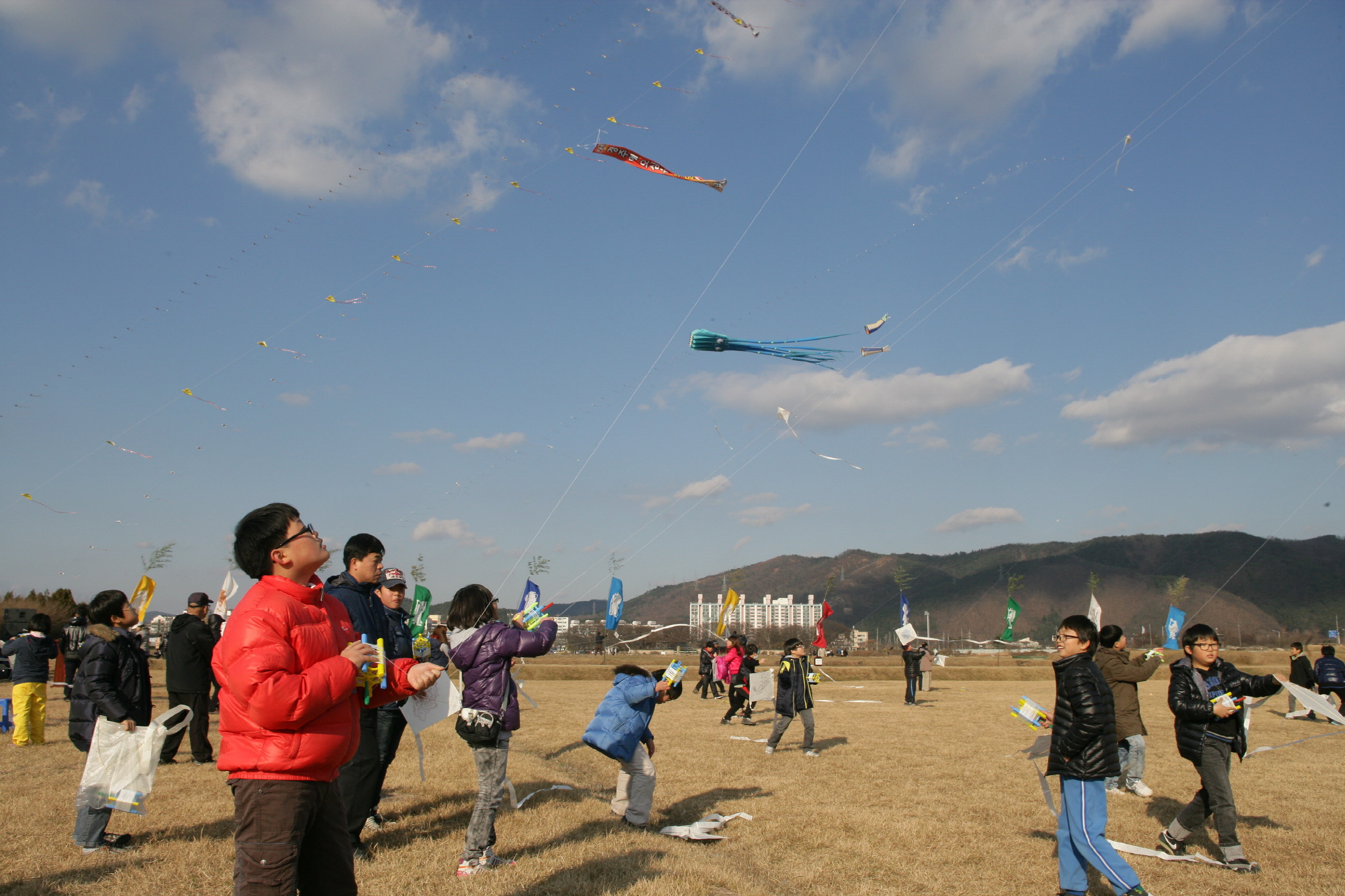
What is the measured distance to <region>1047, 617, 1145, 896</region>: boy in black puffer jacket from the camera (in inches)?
210

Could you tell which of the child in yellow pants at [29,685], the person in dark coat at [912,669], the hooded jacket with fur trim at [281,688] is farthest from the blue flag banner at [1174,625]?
the child in yellow pants at [29,685]

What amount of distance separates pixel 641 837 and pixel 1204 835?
5.62 meters

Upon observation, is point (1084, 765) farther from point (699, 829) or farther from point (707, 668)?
point (707, 668)

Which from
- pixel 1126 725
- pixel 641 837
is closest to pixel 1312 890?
pixel 1126 725

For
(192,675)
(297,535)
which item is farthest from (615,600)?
(297,535)

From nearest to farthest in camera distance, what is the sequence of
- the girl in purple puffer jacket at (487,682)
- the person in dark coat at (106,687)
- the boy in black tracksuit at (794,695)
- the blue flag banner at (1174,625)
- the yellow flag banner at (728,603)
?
1. the girl in purple puffer jacket at (487,682)
2. the person in dark coat at (106,687)
3. the boy in black tracksuit at (794,695)
4. the blue flag banner at (1174,625)
5. the yellow flag banner at (728,603)

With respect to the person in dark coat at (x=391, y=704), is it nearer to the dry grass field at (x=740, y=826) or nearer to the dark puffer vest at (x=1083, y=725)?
the dry grass field at (x=740, y=826)

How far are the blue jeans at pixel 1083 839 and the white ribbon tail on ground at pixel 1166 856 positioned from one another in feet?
4.38

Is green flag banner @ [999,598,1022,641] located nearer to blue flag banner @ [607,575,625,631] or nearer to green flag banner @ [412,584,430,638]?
blue flag banner @ [607,575,625,631]

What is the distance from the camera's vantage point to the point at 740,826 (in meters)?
7.54

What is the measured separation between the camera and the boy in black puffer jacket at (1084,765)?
5336 mm

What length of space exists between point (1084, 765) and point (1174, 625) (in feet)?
85.1

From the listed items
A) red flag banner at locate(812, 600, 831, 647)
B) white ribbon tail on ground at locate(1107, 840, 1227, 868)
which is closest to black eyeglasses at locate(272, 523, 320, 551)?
white ribbon tail on ground at locate(1107, 840, 1227, 868)

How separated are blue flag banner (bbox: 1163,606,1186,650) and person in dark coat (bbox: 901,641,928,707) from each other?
9.17 meters
